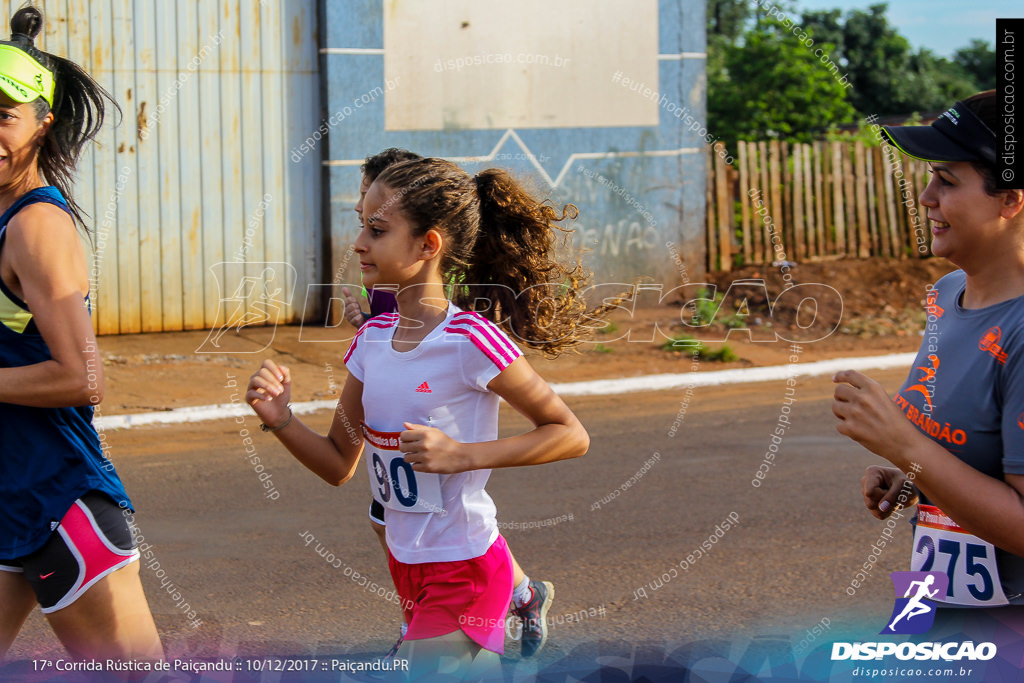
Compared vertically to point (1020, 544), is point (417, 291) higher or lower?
higher

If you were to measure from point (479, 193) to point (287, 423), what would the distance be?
0.84 meters

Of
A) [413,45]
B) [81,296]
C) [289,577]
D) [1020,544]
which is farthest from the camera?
[413,45]

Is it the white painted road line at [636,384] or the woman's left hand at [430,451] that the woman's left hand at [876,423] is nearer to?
the woman's left hand at [430,451]

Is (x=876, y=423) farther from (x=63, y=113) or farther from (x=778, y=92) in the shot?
(x=778, y=92)

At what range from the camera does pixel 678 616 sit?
14.4 feet

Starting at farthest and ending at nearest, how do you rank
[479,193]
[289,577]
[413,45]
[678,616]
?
[413,45], [289,577], [678,616], [479,193]

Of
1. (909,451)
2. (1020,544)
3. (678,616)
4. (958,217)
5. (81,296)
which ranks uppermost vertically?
(958,217)

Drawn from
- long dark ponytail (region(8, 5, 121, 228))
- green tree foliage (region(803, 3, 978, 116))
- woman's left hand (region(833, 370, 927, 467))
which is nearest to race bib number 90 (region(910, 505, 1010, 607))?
woman's left hand (region(833, 370, 927, 467))

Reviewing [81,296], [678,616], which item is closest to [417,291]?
[81,296]

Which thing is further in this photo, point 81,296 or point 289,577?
point 289,577

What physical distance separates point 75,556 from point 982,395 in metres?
2.01

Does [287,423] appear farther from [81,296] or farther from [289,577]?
[289,577]

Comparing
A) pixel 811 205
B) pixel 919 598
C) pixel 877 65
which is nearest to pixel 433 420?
pixel 919 598

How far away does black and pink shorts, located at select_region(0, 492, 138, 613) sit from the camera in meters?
2.56
